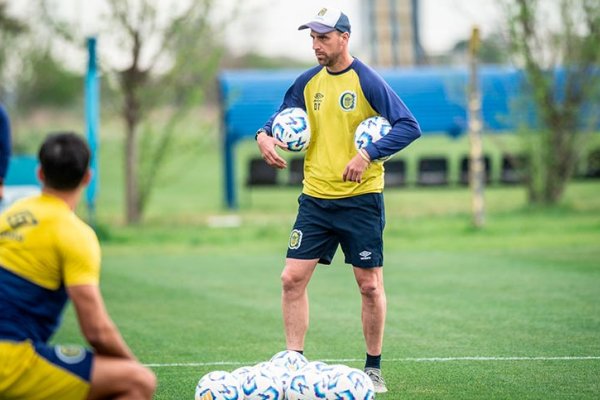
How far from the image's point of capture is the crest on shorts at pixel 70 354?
5.15 metres

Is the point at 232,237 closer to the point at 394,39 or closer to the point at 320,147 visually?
the point at 320,147

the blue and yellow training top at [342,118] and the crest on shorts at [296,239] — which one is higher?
the blue and yellow training top at [342,118]

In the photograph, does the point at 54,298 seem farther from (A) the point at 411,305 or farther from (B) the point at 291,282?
(A) the point at 411,305

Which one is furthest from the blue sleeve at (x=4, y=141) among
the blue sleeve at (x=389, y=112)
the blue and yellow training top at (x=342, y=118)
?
the blue sleeve at (x=389, y=112)

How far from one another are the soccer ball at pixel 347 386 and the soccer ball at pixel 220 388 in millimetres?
496

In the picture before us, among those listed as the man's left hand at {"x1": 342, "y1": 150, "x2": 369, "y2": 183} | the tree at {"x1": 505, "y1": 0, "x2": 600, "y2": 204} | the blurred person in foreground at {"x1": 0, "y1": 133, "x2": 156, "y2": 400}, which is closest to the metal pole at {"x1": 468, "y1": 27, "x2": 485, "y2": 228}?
the tree at {"x1": 505, "y1": 0, "x2": 600, "y2": 204}

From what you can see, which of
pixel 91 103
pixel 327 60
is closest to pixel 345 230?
pixel 327 60

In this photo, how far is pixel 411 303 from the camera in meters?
11.7

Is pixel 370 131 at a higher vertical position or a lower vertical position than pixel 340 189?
higher

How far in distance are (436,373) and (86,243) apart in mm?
3539

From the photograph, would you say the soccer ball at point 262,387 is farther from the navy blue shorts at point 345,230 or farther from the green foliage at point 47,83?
the green foliage at point 47,83

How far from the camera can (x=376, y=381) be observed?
7.56 metres

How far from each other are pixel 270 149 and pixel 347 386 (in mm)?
1888

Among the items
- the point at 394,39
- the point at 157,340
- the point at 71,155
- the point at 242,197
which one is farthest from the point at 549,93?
the point at 394,39
